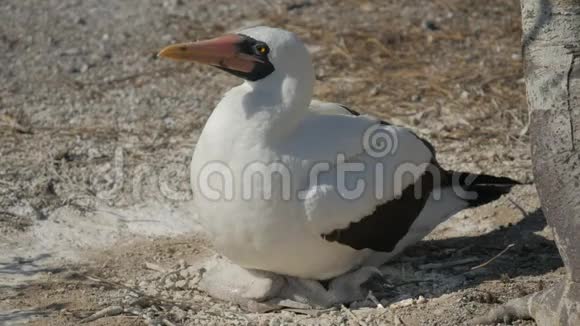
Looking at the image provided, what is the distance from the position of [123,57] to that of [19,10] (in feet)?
4.88

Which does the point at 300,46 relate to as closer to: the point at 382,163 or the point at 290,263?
the point at 382,163

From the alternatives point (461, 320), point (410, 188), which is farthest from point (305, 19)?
point (461, 320)

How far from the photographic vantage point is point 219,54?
5.34m

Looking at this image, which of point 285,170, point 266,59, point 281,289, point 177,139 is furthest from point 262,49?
point 177,139

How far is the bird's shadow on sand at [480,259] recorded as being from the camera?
5797 mm

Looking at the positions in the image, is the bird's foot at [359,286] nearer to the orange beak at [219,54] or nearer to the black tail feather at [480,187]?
the black tail feather at [480,187]

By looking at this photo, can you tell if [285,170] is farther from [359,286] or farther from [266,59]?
[359,286]

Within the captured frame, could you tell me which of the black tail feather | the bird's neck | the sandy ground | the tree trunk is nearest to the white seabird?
the bird's neck

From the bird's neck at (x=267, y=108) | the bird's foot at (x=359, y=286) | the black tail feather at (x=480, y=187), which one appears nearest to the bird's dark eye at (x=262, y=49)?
the bird's neck at (x=267, y=108)

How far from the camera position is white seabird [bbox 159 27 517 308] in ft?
17.1

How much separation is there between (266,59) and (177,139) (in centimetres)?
254

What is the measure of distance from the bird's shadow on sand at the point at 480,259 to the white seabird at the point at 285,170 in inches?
16.2

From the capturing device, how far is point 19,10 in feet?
32.9

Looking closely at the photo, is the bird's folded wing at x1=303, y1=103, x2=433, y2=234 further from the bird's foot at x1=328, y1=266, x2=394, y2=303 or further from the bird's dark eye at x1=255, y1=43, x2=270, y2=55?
the bird's dark eye at x1=255, y1=43, x2=270, y2=55
